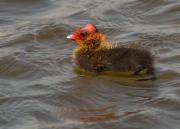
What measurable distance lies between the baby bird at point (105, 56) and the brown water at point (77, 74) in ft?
0.38

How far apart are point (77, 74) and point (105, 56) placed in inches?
16.8

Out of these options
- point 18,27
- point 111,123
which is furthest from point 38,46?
point 111,123

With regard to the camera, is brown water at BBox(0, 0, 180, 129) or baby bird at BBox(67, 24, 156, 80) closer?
brown water at BBox(0, 0, 180, 129)

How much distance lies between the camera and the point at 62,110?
6.52 m

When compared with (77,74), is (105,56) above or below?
above

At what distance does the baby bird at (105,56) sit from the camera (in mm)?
7344

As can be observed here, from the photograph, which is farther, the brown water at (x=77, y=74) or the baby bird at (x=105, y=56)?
the baby bird at (x=105, y=56)

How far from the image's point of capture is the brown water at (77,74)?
6.30m

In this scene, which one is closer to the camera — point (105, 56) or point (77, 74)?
point (105, 56)

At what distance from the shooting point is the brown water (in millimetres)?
6297

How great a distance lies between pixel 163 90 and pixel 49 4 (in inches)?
151

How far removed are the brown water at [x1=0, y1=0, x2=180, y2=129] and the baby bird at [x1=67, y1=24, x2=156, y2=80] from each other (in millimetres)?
117

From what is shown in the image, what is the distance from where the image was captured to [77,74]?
7.66m

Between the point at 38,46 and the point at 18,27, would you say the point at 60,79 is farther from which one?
the point at 18,27
